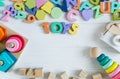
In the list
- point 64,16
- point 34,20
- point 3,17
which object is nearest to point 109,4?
point 64,16

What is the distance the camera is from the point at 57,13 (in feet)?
2.92

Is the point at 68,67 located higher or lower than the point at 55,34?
lower

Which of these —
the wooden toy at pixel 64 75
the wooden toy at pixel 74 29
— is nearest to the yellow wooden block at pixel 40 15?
the wooden toy at pixel 74 29

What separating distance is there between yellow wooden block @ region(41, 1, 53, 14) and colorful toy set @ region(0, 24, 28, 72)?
13cm

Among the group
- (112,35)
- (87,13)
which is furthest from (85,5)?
(112,35)

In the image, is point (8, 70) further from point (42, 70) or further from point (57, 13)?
point (57, 13)

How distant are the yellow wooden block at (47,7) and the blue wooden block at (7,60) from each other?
196mm

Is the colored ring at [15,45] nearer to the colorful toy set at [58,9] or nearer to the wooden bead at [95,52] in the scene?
the colorful toy set at [58,9]

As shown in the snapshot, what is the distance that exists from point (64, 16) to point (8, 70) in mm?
277

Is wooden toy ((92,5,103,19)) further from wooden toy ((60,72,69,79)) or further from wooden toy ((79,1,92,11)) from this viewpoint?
wooden toy ((60,72,69,79))

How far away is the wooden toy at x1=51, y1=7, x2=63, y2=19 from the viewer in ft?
2.91

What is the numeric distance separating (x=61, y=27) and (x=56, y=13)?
0.05m

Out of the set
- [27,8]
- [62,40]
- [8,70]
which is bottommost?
[8,70]

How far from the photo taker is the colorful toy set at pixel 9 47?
35.1 inches
